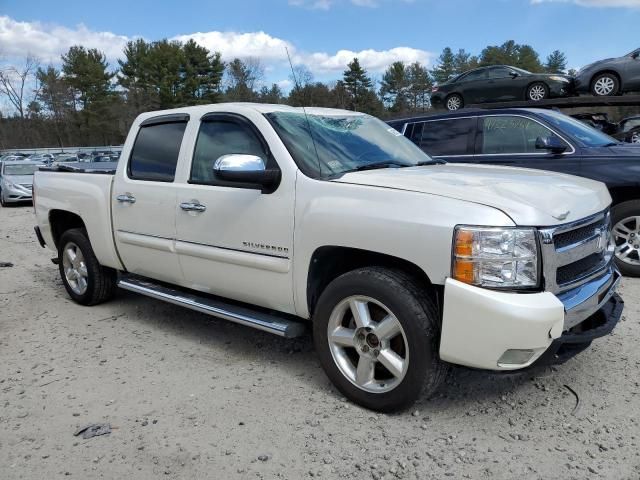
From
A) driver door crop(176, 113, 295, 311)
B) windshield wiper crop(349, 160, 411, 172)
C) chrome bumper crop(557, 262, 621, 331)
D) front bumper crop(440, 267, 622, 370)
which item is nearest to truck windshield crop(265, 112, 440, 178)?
windshield wiper crop(349, 160, 411, 172)

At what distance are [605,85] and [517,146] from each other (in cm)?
1038

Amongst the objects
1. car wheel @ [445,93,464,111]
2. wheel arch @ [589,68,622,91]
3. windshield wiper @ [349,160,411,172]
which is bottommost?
windshield wiper @ [349,160,411,172]

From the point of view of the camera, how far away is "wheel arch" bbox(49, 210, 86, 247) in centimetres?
564

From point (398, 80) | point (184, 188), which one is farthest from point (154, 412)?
point (398, 80)

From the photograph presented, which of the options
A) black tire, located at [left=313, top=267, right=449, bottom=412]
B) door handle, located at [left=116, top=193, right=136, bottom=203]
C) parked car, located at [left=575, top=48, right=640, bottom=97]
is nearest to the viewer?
black tire, located at [left=313, top=267, right=449, bottom=412]

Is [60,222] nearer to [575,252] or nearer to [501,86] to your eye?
[575,252]

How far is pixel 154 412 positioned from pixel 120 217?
201 cm

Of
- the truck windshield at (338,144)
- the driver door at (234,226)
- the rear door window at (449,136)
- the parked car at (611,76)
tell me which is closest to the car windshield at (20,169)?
the rear door window at (449,136)

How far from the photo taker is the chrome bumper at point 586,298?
9.06 feet

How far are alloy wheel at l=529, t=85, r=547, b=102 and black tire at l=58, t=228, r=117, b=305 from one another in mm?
13794

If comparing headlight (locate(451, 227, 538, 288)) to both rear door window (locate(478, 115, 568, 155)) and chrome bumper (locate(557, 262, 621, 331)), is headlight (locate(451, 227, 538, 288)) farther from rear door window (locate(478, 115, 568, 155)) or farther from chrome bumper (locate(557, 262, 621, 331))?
rear door window (locate(478, 115, 568, 155))

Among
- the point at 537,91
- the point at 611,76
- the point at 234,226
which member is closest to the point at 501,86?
the point at 537,91

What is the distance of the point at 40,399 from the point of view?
3.52 meters

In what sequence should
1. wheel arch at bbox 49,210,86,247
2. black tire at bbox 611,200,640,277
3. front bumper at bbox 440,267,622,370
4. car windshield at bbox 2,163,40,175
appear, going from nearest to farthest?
1. front bumper at bbox 440,267,622,370
2. wheel arch at bbox 49,210,86,247
3. black tire at bbox 611,200,640,277
4. car windshield at bbox 2,163,40,175
